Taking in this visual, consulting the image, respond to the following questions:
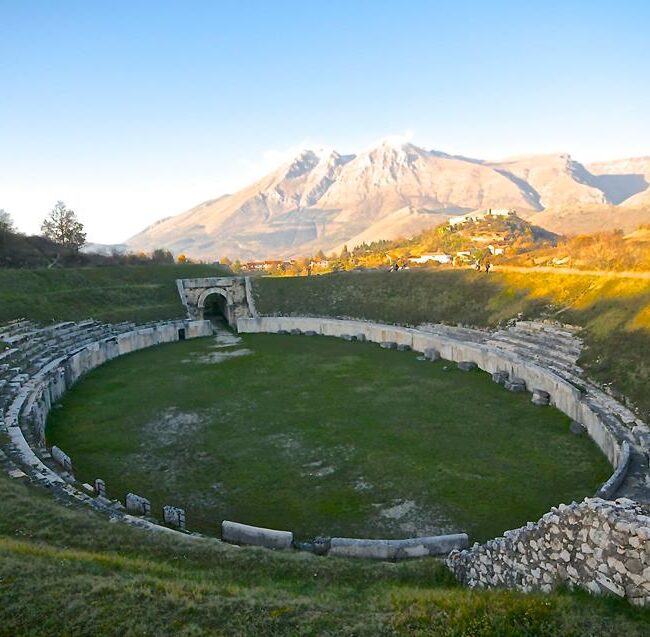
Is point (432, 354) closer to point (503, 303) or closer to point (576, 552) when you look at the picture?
point (503, 303)

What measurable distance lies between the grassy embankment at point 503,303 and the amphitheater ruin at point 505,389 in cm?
110

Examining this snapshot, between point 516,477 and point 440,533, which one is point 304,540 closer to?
point 440,533

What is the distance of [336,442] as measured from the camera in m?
19.4

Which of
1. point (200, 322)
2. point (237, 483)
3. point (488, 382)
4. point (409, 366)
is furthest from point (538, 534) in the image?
point (200, 322)

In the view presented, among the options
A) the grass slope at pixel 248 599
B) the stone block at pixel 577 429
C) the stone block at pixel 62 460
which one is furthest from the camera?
the stone block at pixel 577 429

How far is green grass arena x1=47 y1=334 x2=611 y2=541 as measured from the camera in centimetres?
1456

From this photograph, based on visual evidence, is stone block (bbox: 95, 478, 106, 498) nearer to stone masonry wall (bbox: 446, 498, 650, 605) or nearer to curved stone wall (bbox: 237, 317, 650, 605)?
curved stone wall (bbox: 237, 317, 650, 605)

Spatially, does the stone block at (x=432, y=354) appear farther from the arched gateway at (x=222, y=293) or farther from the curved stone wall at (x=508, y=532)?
the arched gateway at (x=222, y=293)

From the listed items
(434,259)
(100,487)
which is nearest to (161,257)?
(434,259)

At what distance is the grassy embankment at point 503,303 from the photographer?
22.9 meters

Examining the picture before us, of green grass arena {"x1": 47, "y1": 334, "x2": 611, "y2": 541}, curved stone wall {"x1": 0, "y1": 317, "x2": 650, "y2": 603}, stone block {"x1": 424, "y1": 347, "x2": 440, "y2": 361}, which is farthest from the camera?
stone block {"x1": 424, "y1": 347, "x2": 440, "y2": 361}

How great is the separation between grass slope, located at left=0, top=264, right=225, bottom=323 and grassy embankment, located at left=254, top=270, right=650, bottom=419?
29.4 ft

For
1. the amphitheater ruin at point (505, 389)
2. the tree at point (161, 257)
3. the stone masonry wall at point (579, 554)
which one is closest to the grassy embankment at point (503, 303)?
the amphitheater ruin at point (505, 389)

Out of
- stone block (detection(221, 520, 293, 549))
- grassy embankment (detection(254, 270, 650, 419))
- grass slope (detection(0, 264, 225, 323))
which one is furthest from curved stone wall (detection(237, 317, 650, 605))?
grass slope (detection(0, 264, 225, 323))
